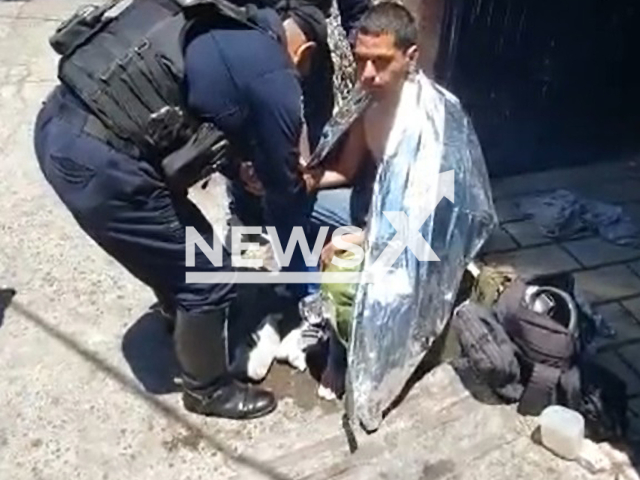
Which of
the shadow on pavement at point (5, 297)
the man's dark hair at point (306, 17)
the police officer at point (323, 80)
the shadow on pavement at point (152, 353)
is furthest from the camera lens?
the shadow on pavement at point (5, 297)

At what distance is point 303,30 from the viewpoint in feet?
12.3

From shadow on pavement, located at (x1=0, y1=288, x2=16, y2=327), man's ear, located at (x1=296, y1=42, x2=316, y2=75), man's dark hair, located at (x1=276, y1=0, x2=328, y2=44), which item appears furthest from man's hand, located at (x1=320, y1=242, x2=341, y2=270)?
shadow on pavement, located at (x1=0, y1=288, x2=16, y2=327)

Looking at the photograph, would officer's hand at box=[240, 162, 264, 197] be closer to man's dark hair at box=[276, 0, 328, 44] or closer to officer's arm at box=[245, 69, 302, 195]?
officer's arm at box=[245, 69, 302, 195]

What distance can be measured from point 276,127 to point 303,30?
0.56 metres

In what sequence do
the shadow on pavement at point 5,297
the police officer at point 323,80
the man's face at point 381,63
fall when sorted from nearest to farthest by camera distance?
the man's face at point 381,63
the police officer at point 323,80
the shadow on pavement at point 5,297

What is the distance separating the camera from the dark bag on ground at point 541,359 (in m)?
3.78

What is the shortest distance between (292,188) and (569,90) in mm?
2277

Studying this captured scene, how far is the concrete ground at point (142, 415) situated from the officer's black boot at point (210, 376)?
5 cm

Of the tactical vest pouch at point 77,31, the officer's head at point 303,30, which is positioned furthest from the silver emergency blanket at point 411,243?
the tactical vest pouch at point 77,31

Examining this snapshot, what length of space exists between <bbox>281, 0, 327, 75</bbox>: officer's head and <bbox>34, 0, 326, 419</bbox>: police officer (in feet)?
0.03

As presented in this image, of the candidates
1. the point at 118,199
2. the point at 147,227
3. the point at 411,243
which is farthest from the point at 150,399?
the point at 411,243

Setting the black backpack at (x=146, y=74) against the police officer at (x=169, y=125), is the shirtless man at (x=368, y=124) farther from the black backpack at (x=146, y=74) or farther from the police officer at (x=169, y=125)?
the black backpack at (x=146, y=74)

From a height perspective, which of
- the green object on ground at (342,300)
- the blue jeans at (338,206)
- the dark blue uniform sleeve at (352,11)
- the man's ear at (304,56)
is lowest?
the green object on ground at (342,300)

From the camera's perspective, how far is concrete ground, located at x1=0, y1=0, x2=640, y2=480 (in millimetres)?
3633
